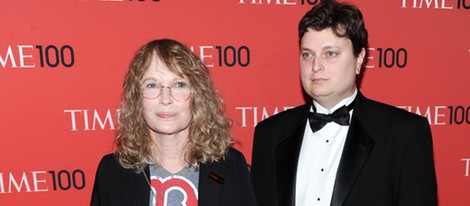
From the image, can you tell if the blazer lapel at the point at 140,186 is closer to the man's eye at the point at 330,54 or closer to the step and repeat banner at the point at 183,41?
the step and repeat banner at the point at 183,41

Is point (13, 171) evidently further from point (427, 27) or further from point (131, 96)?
point (427, 27)

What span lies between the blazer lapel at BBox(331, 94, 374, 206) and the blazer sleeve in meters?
0.16

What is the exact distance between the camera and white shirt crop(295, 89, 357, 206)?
1.69 metres

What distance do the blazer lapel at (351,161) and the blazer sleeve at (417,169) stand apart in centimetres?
16

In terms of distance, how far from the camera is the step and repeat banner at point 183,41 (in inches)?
88.0

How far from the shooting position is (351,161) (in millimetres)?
1622

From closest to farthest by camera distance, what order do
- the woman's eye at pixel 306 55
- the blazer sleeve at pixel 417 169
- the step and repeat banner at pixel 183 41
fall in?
the blazer sleeve at pixel 417 169 < the woman's eye at pixel 306 55 < the step and repeat banner at pixel 183 41

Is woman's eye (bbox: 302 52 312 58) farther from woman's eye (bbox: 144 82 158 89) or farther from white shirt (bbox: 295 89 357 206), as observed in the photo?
woman's eye (bbox: 144 82 158 89)

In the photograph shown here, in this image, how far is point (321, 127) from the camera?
1.75 m

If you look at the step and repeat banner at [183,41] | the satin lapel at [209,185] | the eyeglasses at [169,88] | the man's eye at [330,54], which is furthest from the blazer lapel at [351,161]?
the step and repeat banner at [183,41]

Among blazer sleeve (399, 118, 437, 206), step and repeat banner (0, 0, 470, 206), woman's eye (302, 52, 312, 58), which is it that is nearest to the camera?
blazer sleeve (399, 118, 437, 206)

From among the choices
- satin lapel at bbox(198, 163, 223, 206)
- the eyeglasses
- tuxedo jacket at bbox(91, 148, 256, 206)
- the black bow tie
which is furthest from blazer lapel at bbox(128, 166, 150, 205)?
the black bow tie

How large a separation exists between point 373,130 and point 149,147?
987mm

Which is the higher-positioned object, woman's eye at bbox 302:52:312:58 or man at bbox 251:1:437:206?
woman's eye at bbox 302:52:312:58
